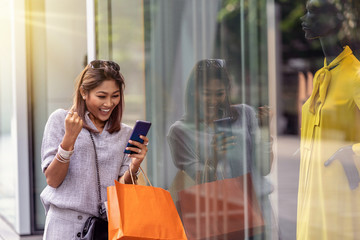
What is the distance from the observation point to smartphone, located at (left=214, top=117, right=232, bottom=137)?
414cm

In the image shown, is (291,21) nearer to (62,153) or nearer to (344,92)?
(344,92)

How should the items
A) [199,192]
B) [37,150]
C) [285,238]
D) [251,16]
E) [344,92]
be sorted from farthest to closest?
[37,150] < [199,192] < [251,16] < [285,238] < [344,92]

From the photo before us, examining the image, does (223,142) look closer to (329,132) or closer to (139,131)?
(139,131)

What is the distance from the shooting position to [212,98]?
4.32m

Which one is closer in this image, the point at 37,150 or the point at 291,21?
the point at 291,21

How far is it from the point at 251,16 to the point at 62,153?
4.84 ft

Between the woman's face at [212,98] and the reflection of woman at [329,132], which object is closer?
the reflection of woman at [329,132]

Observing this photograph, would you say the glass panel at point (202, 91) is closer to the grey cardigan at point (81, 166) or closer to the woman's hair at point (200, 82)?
the woman's hair at point (200, 82)

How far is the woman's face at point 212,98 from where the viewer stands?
164 inches

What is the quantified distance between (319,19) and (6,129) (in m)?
6.42

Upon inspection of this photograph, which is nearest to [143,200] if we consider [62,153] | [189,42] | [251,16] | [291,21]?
[62,153]

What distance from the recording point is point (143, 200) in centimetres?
280

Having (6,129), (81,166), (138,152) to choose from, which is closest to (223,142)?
(138,152)

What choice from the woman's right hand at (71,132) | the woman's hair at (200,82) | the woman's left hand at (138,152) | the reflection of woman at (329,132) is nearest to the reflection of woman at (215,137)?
the woman's hair at (200,82)
